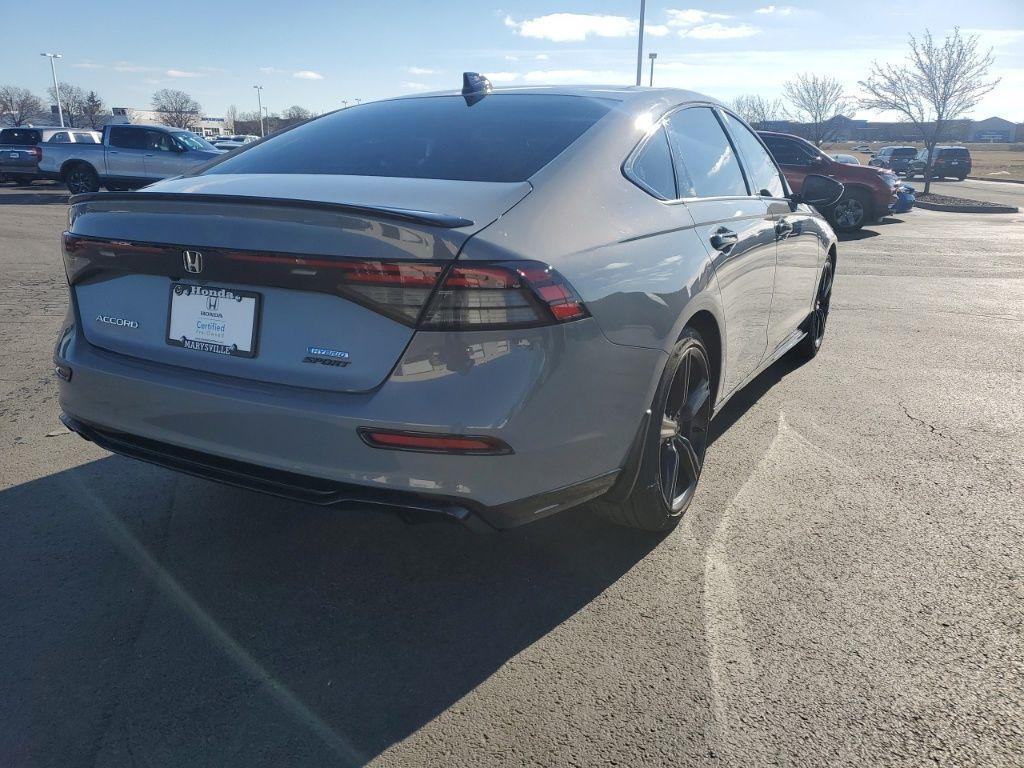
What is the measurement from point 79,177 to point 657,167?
21.9m

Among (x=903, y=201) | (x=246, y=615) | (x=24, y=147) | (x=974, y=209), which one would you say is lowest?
(x=246, y=615)

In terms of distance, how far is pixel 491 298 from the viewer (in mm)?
2180

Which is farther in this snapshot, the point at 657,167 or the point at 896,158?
the point at 896,158

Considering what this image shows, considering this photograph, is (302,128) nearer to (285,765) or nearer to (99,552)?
(99,552)

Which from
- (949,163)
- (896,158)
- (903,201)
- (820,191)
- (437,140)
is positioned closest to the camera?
(437,140)

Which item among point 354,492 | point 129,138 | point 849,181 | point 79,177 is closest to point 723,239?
point 354,492

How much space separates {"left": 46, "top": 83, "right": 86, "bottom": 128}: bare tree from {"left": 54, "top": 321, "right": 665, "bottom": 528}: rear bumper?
97975 millimetres

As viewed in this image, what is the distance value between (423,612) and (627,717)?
2.59 feet

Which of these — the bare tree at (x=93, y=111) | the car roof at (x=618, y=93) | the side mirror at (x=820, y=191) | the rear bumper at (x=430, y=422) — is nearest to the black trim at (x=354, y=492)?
the rear bumper at (x=430, y=422)

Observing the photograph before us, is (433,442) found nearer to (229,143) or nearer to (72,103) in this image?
(229,143)

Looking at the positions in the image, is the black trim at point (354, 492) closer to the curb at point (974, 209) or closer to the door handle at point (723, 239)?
→ the door handle at point (723, 239)

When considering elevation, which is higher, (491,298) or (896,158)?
(896,158)

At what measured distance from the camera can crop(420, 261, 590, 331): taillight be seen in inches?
85.2

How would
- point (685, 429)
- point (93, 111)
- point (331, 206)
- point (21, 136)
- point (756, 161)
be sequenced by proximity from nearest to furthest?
point (331, 206)
point (685, 429)
point (756, 161)
point (21, 136)
point (93, 111)
